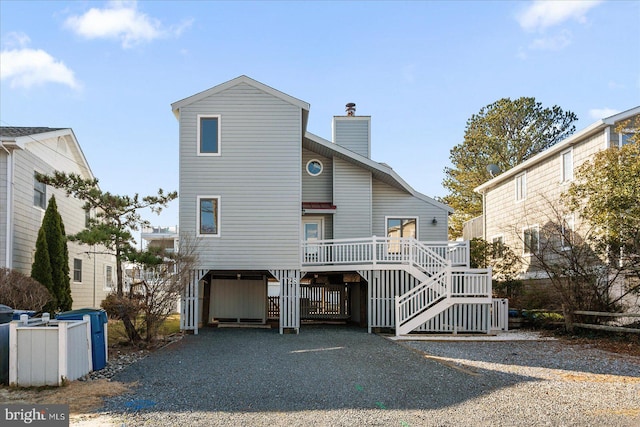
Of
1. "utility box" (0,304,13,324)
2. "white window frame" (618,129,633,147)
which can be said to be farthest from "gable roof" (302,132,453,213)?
"utility box" (0,304,13,324)

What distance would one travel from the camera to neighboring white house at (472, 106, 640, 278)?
16688mm

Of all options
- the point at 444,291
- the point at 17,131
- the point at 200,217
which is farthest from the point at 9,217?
the point at 444,291

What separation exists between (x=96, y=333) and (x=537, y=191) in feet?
56.1

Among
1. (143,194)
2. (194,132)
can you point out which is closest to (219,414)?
(143,194)

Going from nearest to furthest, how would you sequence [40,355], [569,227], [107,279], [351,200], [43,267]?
[40,355], [43,267], [569,227], [351,200], [107,279]

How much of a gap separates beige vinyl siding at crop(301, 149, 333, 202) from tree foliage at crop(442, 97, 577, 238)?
1731cm

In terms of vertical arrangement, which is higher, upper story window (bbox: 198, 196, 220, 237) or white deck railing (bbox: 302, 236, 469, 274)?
upper story window (bbox: 198, 196, 220, 237)

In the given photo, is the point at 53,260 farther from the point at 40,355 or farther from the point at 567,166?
the point at 567,166

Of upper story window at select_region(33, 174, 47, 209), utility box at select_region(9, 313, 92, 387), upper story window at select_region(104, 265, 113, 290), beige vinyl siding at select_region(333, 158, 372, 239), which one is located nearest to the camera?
utility box at select_region(9, 313, 92, 387)

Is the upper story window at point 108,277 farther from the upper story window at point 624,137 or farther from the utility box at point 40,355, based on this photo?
the upper story window at point 624,137

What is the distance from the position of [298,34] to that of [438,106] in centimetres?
708

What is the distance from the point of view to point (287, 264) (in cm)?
1705

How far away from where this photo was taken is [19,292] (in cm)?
1303

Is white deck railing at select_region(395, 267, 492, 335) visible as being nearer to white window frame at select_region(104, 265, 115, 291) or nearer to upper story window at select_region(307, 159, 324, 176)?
upper story window at select_region(307, 159, 324, 176)
